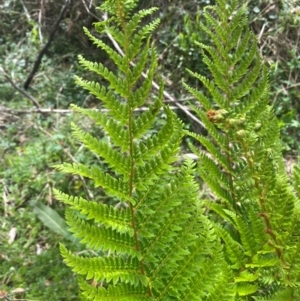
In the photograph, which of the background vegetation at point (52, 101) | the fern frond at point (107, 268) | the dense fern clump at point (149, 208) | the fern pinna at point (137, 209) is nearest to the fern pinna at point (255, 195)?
the dense fern clump at point (149, 208)

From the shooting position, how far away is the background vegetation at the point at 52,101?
7.96 feet

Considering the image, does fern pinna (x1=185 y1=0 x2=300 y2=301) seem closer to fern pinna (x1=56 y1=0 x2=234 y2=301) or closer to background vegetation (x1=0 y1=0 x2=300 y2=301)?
fern pinna (x1=56 y1=0 x2=234 y2=301)

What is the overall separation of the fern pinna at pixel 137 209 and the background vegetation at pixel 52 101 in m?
1.15

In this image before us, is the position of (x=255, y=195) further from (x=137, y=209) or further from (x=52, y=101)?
(x=52, y=101)

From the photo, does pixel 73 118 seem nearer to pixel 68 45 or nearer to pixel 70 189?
pixel 70 189

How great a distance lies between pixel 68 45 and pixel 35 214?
1884mm

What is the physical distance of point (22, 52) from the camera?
4.03m

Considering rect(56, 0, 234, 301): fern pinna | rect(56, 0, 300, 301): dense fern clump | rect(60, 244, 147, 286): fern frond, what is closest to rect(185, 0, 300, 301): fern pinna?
rect(56, 0, 300, 301): dense fern clump

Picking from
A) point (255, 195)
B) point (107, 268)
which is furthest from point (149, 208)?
point (255, 195)

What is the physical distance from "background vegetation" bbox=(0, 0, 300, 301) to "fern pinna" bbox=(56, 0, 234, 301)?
3.78ft

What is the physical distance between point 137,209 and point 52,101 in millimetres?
2802

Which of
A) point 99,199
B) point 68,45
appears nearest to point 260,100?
point 99,199

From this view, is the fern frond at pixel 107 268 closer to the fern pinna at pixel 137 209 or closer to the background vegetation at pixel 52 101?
the fern pinna at pixel 137 209

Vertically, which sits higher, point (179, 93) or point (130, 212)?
point (130, 212)
